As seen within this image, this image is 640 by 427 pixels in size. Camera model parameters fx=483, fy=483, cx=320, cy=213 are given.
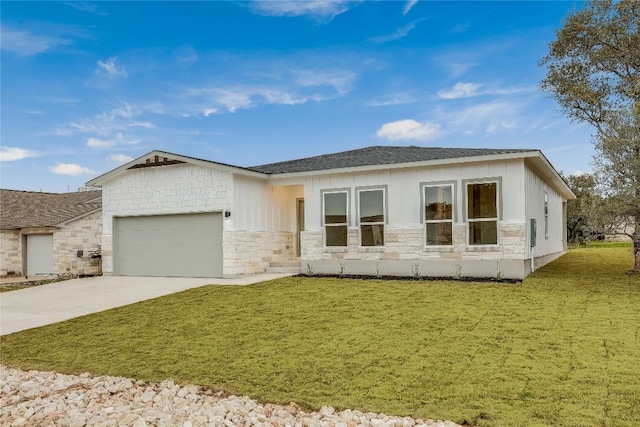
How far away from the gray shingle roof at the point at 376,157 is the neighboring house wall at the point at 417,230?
1.10 feet

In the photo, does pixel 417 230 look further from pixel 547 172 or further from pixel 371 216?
pixel 547 172

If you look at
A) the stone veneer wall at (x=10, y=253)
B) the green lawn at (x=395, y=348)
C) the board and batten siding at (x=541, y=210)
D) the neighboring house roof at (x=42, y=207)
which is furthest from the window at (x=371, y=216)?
the stone veneer wall at (x=10, y=253)

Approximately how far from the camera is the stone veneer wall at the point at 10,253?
22406 millimetres

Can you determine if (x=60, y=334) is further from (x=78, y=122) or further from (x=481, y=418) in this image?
(x=78, y=122)

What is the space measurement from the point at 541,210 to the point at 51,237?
20692mm

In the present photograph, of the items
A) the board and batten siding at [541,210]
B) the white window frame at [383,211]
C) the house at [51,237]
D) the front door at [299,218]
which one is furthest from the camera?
the house at [51,237]

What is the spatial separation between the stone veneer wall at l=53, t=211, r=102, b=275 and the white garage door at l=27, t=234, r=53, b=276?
1271 mm

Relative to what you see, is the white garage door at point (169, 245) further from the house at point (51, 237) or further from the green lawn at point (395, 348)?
the house at point (51, 237)

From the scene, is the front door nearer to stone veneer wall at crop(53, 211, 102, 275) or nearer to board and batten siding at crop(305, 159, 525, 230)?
board and batten siding at crop(305, 159, 525, 230)

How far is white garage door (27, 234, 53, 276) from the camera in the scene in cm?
2219

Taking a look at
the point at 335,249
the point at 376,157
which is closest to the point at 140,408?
the point at 335,249

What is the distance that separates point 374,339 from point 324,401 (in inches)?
93.7

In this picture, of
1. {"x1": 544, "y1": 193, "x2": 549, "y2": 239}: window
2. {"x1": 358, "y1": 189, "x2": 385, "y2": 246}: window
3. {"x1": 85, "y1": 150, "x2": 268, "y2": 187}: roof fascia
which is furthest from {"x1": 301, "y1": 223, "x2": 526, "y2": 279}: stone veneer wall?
{"x1": 544, "y1": 193, "x2": 549, "y2": 239}: window

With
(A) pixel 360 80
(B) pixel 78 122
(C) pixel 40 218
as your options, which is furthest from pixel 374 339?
(C) pixel 40 218
